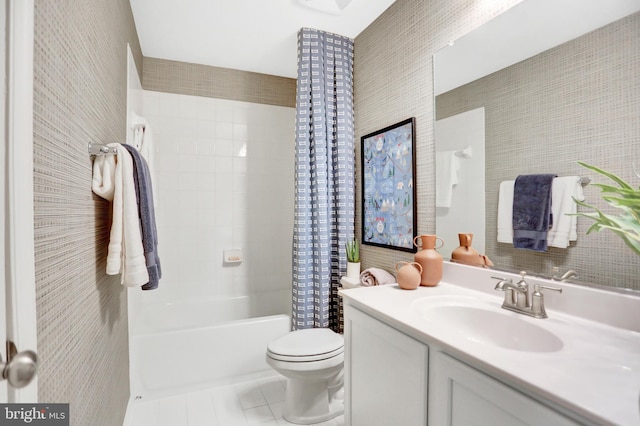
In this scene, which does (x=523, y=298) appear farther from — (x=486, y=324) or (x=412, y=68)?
(x=412, y=68)

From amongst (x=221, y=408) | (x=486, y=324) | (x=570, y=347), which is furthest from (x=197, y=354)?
(x=570, y=347)

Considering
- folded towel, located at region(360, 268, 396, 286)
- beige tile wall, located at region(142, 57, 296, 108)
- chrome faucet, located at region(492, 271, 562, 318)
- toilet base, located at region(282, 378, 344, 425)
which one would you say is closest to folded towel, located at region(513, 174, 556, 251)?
chrome faucet, located at region(492, 271, 562, 318)

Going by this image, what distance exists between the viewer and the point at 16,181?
599 millimetres

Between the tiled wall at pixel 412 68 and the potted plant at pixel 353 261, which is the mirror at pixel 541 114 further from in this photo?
the potted plant at pixel 353 261

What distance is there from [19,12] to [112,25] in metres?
1.07

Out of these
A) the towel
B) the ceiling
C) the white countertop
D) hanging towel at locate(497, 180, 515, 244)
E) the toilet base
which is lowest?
the toilet base

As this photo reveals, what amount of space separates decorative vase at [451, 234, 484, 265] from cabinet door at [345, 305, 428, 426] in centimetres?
58

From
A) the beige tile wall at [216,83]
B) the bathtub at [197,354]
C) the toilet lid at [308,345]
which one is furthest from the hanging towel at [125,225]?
the beige tile wall at [216,83]

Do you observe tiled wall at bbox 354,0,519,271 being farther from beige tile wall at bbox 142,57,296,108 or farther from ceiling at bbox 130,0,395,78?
beige tile wall at bbox 142,57,296,108

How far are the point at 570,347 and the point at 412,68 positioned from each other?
157 centimetres

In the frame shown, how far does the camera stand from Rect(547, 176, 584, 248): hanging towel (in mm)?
1092

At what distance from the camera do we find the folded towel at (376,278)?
1.86 meters

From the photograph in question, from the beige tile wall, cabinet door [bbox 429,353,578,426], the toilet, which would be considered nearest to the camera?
cabinet door [bbox 429,353,578,426]

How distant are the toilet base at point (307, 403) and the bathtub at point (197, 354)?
1.72ft
